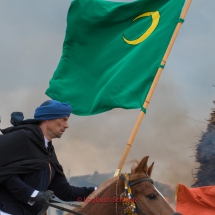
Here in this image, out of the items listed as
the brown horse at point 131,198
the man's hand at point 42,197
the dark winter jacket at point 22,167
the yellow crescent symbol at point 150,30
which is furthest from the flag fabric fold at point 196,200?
the man's hand at point 42,197

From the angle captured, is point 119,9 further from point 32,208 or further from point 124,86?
point 32,208

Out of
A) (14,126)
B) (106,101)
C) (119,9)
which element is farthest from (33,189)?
(119,9)

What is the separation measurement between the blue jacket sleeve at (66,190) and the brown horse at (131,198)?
0.67 metres

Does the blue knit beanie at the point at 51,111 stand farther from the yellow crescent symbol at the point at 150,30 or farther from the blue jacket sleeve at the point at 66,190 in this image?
the yellow crescent symbol at the point at 150,30

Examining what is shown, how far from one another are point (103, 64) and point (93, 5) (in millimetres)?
1027

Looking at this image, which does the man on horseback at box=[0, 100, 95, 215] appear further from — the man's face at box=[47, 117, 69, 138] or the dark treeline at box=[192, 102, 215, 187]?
the dark treeline at box=[192, 102, 215, 187]

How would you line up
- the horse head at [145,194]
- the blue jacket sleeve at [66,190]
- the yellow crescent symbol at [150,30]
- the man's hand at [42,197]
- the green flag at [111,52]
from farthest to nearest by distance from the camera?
the yellow crescent symbol at [150,30] < the green flag at [111,52] < the blue jacket sleeve at [66,190] < the man's hand at [42,197] < the horse head at [145,194]

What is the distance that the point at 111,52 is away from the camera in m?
8.27

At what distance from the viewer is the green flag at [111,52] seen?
7.58 meters

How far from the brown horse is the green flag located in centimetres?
195

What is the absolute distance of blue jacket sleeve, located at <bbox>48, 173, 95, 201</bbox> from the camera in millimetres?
6316

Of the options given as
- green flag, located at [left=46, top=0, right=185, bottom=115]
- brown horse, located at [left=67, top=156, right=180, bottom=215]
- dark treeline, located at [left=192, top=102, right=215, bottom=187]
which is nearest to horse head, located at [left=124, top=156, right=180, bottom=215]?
brown horse, located at [left=67, top=156, right=180, bottom=215]

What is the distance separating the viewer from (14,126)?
5.76 m

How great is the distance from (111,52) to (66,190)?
2.62m
